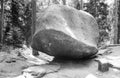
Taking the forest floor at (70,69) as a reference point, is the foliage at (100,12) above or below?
above

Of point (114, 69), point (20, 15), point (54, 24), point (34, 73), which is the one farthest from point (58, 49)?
point (20, 15)

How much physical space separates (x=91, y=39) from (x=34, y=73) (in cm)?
300

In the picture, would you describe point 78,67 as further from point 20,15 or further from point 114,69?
point 20,15

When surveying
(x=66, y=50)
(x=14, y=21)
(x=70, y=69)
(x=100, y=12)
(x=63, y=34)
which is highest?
(x=100, y=12)

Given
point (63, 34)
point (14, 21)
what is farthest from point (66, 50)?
point (14, 21)

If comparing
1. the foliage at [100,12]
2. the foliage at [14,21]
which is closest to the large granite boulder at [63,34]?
the foliage at [14,21]

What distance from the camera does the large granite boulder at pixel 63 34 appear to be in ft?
18.2

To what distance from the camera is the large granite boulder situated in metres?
5.56

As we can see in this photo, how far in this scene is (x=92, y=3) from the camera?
16.0 meters

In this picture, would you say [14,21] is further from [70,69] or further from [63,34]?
[70,69]

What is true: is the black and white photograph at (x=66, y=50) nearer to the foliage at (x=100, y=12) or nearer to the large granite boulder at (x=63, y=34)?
the large granite boulder at (x=63, y=34)

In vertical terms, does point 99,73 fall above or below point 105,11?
below

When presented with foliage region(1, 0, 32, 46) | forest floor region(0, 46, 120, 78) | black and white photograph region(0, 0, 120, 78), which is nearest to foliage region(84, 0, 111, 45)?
foliage region(1, 0, 32, 46)

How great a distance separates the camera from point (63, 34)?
5.47 m
